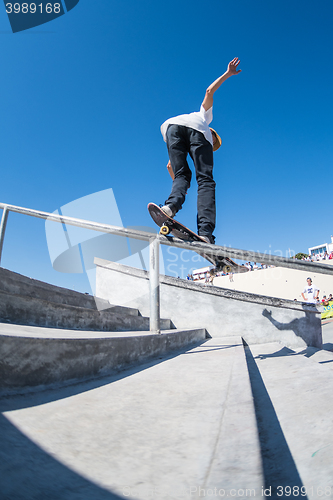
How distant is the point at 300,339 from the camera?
4.68 meters

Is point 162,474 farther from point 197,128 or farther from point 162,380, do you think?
point 197,128

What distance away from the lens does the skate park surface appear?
0.56 metres

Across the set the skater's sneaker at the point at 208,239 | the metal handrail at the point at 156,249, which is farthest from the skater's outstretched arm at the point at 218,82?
the metal handrail at the point at 156,249

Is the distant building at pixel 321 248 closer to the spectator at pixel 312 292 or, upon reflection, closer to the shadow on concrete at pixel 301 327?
the spectator at pixel 312 292

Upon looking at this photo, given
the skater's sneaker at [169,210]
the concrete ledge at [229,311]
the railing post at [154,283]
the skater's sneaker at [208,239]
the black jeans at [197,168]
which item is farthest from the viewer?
the concrete ledge at [229,311]

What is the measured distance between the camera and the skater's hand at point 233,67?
3.01m

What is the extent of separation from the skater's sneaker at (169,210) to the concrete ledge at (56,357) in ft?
4.19

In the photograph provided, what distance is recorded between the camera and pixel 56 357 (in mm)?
1106

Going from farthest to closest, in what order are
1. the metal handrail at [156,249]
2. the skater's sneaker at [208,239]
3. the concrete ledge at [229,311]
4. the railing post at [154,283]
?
the concrete ledge at [229,311] < the skater's sneaker at [208,239] < the railing post at [154,283] < the metal handrail at [156,249]

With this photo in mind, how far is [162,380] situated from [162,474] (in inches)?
30.1

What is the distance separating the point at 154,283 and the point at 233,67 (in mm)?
2612

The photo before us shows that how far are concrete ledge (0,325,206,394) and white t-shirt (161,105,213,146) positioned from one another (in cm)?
248

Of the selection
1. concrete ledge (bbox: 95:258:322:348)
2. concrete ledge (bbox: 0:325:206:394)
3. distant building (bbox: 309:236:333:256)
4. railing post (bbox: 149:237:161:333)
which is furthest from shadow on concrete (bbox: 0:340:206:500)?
distant building (bbox: 309:236:333:256)

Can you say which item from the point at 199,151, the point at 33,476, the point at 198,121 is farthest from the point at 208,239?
the point at 33,476
